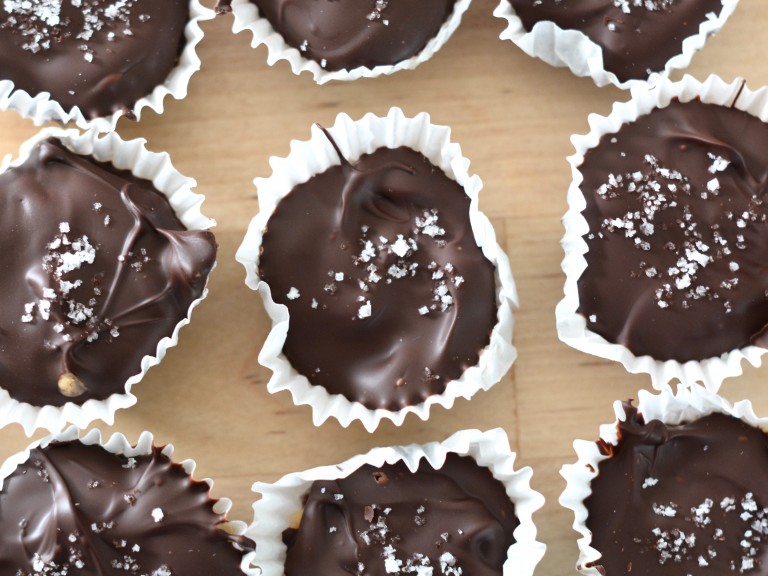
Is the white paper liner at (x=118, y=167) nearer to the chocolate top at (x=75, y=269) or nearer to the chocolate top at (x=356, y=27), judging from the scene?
the chocolate top at (x=75, y=269)

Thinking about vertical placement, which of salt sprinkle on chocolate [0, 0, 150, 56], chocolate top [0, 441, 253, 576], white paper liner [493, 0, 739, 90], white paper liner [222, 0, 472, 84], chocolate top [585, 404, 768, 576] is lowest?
chocolate top [0, 441, 253, 576]

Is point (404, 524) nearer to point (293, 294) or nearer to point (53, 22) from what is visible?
point (293, 294)

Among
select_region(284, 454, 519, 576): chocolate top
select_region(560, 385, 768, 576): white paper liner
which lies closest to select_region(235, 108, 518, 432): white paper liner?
select_region(284, 454, 519, 576): chocolate top

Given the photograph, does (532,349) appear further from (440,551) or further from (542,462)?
(440,551)

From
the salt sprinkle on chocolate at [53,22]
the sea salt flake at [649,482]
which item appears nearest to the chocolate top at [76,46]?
the salt sprinkle on chocolate at [53,22]

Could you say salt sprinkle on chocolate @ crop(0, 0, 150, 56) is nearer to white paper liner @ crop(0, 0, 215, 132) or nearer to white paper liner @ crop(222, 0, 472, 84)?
white paper liner @ crop(0, 0, 215, 132)

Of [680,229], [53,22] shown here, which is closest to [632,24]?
[680,229]

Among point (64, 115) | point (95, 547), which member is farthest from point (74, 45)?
point (95, 547)
